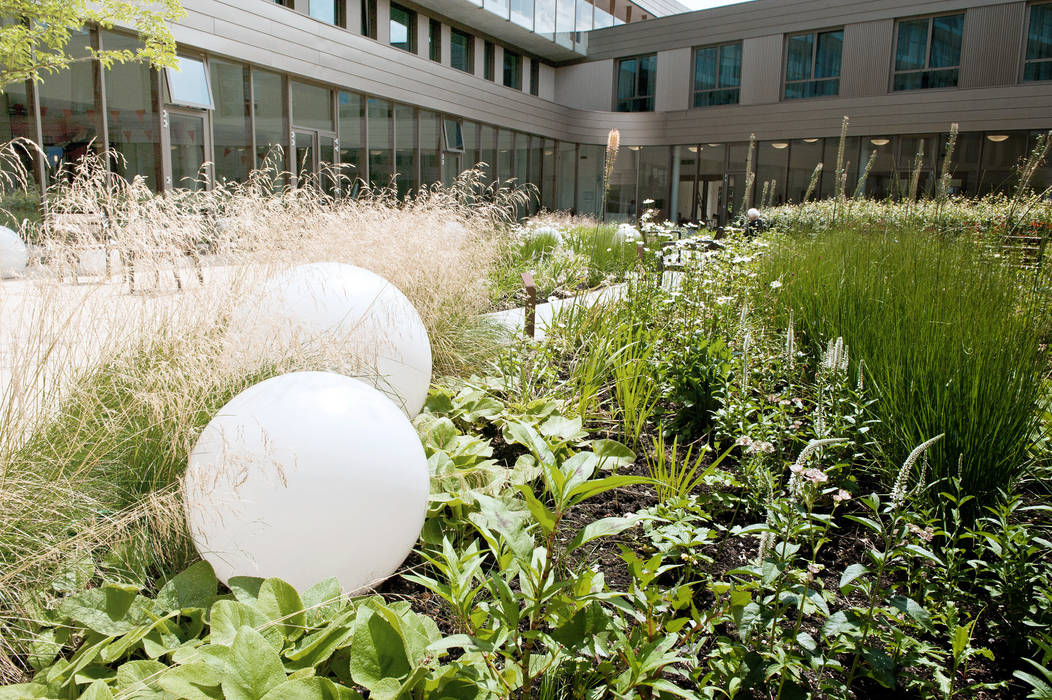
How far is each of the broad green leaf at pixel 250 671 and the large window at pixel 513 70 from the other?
2767 centimetres

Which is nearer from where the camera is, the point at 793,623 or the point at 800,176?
the point at 793,623

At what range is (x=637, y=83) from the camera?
28.5 metres

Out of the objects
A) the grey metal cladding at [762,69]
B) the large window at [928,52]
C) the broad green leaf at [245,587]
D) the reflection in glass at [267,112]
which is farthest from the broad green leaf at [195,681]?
the grey metal cladding at [762,69]

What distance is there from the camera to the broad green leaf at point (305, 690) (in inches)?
56.9

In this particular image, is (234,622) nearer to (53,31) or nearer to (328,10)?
(53,31)

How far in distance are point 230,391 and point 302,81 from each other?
15.2m

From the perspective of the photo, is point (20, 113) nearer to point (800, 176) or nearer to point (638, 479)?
point (638, 479)

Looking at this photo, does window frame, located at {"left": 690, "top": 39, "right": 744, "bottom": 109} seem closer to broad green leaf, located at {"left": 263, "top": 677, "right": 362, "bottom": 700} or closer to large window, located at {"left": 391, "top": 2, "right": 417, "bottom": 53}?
large window, located at {"left": 391, "top": 2, "right": 417, "bottom": 53}

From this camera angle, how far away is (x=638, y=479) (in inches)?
64.2

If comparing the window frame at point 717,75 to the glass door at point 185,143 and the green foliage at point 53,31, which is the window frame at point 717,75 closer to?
the glass door at point 185,143

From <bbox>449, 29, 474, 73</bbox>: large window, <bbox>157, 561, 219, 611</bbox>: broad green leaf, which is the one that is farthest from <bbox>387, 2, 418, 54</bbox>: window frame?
<bbox>157, 561, 219, 611</bbox>: broad green leaf

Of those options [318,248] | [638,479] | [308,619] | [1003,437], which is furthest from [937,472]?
[318,248]

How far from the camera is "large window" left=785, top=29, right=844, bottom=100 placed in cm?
2373

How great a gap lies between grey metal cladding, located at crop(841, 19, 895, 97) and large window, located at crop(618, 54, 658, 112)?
7.20 meters
